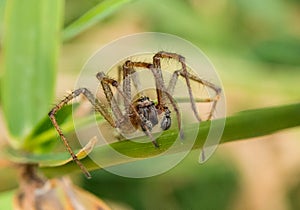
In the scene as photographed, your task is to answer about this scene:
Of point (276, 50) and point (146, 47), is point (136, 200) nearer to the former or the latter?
point (146, 47)

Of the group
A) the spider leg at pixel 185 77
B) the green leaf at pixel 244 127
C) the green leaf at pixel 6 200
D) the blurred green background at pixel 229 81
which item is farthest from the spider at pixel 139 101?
the blurred green background at pixel 229 81

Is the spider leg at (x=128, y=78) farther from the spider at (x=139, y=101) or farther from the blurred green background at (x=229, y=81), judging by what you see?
the blurred green background at (x=229, y=81)

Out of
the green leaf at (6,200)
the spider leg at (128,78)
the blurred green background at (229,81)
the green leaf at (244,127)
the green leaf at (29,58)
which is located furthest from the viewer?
the blurred green background at (229,81)

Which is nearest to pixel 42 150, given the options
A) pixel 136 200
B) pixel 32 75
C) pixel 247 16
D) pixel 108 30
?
pixel 32 75

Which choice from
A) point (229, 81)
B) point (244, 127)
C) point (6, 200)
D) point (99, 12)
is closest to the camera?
point (244, 127)

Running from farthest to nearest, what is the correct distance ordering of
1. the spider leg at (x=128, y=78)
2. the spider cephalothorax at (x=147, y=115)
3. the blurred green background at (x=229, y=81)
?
1. the blurred green background at (x=229, y=81)
2. the spider leg at (x=128, y=78)
3. the spider cephalothorax at (x=147, y=115)

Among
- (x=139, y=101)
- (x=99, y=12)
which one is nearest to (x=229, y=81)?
(x=99, y=12)

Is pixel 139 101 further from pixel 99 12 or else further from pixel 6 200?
pixel 6 200
